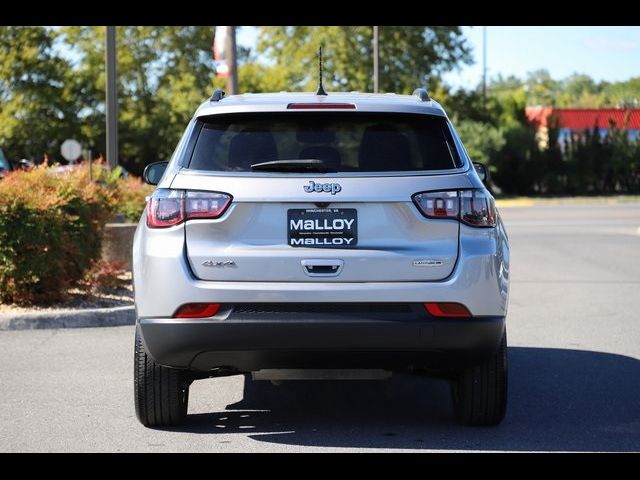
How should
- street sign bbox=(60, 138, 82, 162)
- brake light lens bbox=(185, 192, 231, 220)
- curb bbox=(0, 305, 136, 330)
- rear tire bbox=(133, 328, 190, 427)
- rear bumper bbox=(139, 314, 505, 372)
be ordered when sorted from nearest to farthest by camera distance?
rear bumper bbox=(139, 314, 505, 372) < brake light lens bbox=(185, 192, 231, 220) < rear tire bbox=(133, 328, 190, 427) < curb bbox=(0, 305, 136, 330) < street sign bbox=(60, 138, 82, 162)

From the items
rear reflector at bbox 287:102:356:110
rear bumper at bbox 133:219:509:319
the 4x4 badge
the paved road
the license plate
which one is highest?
rear reflector at bbox 287:102:356:110

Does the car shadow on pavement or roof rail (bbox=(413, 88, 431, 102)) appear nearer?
the car shadow on pavement

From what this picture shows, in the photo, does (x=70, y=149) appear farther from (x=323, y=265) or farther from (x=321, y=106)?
A: (x=323, y=265)

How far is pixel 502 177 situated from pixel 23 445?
47310 millimetres

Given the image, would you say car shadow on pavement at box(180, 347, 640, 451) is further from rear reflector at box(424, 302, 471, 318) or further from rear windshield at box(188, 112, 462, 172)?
rear windshield at box(188, 112, 462, 172)

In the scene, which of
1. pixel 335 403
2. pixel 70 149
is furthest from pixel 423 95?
pixel 70 149

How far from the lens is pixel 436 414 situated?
6.96 metres

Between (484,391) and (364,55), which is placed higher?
(364,55)

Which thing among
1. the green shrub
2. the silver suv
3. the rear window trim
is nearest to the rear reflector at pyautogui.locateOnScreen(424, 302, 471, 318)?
the silver suv

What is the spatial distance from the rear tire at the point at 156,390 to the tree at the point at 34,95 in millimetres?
49653

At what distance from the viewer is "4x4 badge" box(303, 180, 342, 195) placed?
5902 millimetres

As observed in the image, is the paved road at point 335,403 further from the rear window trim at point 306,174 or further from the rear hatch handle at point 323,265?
the rear window trim at point 306,174

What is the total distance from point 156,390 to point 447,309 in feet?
5.35

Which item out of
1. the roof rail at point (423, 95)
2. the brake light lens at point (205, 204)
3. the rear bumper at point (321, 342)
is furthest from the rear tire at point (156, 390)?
the roof rail at point (423, 95)
